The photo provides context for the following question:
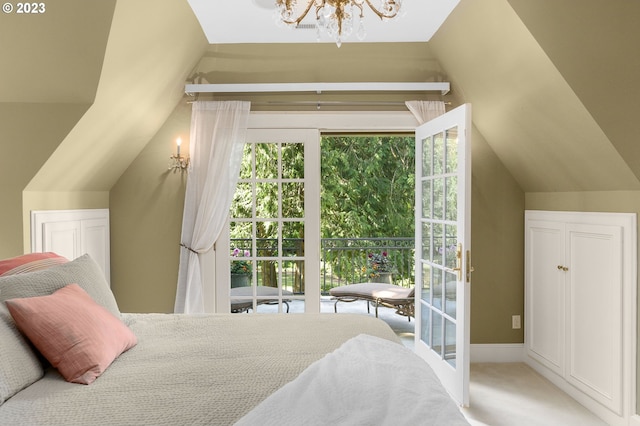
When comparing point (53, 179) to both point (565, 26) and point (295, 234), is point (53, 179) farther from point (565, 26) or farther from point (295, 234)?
point (565, 26)

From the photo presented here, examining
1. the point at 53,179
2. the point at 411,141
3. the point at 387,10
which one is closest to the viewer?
the point at 387,10

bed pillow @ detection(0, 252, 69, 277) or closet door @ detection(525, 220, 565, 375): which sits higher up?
bed pillow @ detection(0, 252, 69, 277)

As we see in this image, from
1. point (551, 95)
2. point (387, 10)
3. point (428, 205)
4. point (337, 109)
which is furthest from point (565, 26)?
point (337, 109)

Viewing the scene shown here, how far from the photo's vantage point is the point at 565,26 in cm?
249

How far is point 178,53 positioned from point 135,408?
107 inches

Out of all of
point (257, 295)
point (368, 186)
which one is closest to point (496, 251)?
point (257, 295)

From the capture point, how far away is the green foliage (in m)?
8.48

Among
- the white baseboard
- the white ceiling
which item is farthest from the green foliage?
the white ceiling

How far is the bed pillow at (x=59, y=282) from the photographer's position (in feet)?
5.83

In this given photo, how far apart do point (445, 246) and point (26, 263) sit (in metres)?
2.62

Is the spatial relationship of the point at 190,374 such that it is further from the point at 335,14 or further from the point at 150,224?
the point at 150,224

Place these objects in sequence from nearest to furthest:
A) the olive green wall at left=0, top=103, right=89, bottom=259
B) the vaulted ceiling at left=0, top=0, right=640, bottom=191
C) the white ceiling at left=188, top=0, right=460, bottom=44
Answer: the vaulted ceiling at left=0, top=0, right=640, bottom=191, the olive green wall at left=0, top=103, right=89, bottom=259, the white ceiling at left=188, top=0, right=460, bottom=44

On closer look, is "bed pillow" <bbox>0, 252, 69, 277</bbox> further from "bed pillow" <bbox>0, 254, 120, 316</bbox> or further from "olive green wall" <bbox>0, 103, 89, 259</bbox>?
"olive green wall" <bbox>0, 103, 89, 259</bbox>

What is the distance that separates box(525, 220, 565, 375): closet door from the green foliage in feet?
14.9
